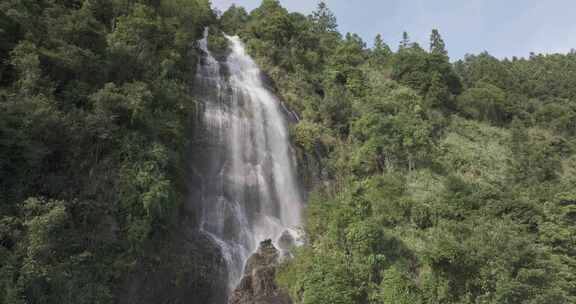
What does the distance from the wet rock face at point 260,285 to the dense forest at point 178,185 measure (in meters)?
0.43

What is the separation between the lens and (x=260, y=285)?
1514 centimetres

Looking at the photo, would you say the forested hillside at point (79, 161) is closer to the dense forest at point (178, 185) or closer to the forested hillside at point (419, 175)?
the dense forest at point (178, 185)

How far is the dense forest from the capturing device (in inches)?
509

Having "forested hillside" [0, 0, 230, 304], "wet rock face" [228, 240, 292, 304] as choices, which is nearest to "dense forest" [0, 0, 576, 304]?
"forested hillside" [0, 0, 230, 304]

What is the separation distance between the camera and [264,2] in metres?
39.7

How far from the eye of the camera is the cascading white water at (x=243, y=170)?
18.9m

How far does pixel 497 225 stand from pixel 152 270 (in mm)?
13571

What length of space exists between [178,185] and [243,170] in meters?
4.47

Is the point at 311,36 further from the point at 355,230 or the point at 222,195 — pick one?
the point at 355,230

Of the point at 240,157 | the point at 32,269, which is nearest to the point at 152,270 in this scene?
the point at 32,269

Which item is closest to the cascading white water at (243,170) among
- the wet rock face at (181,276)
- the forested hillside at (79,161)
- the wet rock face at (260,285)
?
the wet rock face at (181,276)

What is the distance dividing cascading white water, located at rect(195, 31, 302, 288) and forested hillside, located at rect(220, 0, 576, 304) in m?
1.50

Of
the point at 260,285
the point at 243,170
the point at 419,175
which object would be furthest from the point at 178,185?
the point at 419,175

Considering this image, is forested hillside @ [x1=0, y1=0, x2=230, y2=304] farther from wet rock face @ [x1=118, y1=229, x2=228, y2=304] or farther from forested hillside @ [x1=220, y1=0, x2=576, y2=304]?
forested hillside @ [x1=220, y1=0, x2=576, y2=304]
